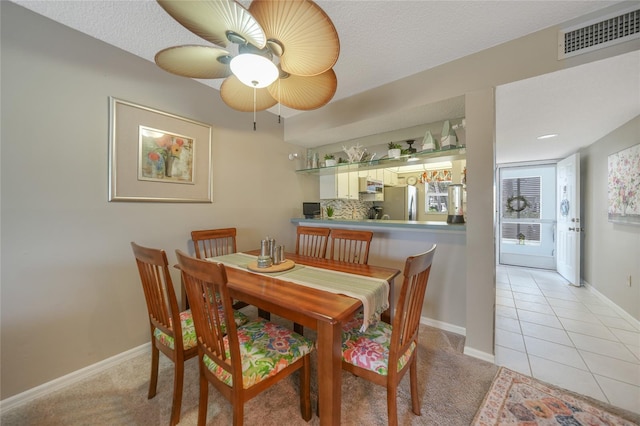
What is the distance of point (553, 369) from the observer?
173 centimetres

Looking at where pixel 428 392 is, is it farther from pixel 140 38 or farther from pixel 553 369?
pixel 140 38

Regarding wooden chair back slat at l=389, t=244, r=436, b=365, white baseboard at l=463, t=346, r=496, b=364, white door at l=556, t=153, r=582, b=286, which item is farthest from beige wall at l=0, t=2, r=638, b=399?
white door at l=556, t=153, r=582, b=286

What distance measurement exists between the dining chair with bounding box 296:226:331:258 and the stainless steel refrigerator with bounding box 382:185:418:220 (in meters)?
2.75

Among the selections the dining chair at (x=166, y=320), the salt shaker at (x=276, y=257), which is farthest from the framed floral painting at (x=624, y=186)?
the dining chair at (x=166, y=320)

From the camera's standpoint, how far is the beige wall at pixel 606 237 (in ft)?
7.86

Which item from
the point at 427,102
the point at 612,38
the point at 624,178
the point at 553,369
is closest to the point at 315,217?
the point at 427,102

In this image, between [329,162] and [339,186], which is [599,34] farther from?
[339,186]

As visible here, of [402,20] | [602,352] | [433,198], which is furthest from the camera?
[433,198]

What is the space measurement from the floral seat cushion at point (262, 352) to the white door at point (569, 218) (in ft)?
14.4

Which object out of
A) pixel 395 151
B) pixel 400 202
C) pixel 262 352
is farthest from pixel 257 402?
pixel 400 202

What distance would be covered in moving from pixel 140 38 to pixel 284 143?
1.80 m

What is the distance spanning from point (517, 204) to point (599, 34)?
4166 millimetres

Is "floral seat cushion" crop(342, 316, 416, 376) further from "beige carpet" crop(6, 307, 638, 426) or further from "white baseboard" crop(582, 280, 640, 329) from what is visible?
"white baseboard" crop(582, 280, 640, 329)

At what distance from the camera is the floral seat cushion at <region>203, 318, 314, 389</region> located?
1.08 metres
